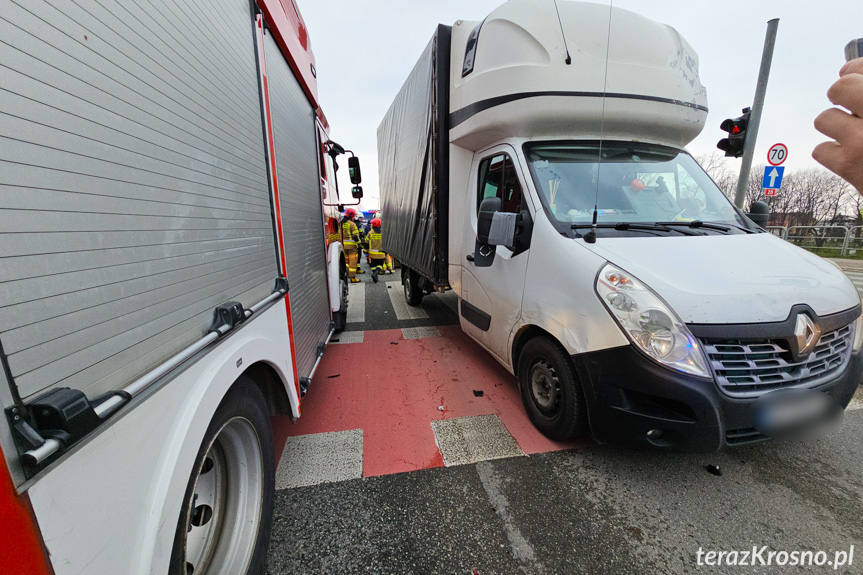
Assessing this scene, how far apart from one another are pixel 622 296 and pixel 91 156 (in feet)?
7.20

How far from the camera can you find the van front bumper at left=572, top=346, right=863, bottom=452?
5.76ft

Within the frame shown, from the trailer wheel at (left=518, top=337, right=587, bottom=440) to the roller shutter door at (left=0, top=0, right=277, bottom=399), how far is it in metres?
2.02

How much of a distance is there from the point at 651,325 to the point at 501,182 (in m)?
1.74

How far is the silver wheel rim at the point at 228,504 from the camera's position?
4.70 ft

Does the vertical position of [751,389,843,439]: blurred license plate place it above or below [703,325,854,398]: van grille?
below

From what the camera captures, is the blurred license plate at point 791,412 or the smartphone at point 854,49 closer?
the smartphone at point 854,49

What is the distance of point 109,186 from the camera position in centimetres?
82

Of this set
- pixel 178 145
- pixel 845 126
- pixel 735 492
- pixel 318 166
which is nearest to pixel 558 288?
pixel 845 126

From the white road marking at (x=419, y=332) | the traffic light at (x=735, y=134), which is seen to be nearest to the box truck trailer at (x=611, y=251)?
the white road marking at (x=419, y=332)

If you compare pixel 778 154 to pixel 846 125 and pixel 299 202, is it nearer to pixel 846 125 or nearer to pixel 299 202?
pixel 846 125

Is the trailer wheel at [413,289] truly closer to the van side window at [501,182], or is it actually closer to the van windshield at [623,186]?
the van side window at [501,182]

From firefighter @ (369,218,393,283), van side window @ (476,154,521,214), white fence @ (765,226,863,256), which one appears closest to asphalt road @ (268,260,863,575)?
van side window @ (476,154,521,214)

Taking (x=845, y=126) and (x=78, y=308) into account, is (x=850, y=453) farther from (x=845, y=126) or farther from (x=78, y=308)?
(x=78, y=308)

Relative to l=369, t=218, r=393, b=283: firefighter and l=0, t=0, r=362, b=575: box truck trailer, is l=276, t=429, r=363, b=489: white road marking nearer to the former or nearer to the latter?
l=0, t=0, r=362, b=575: box truck trailer
